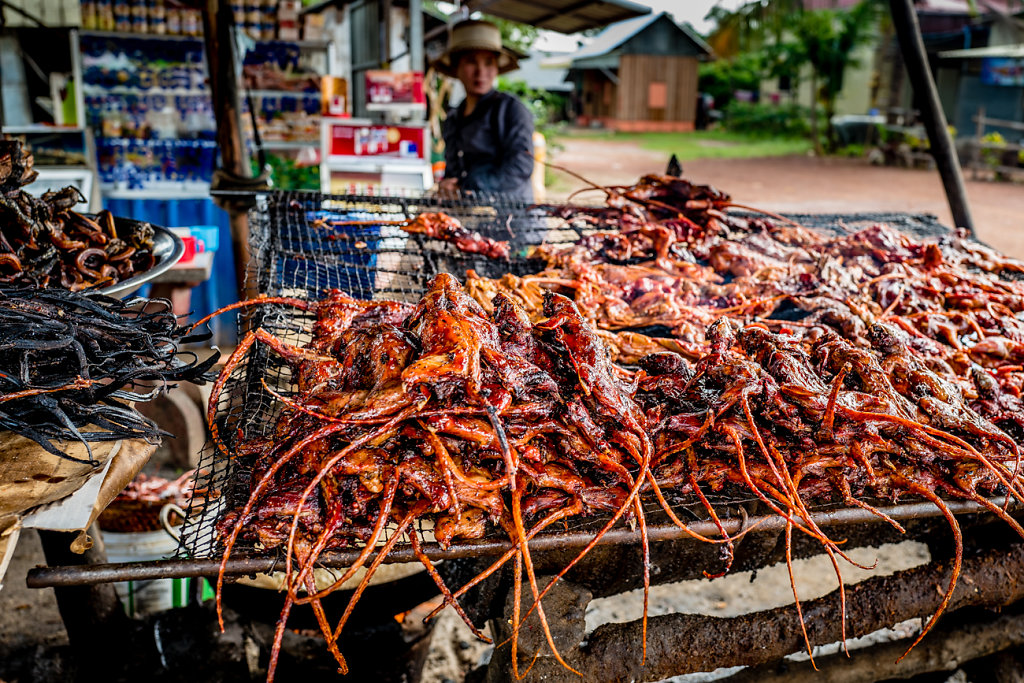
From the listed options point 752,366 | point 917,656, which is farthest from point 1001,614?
point 752,366

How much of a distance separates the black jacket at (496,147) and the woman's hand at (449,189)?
13 centimetres

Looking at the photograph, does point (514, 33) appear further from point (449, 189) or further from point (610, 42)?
point (610, 42)

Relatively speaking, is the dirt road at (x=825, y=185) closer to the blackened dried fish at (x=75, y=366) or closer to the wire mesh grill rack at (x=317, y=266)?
the wire mesh grill rack at (x=317, y=266)

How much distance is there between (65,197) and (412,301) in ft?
5.88

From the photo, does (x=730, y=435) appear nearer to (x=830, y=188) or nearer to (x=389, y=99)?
(x=389, y=99)

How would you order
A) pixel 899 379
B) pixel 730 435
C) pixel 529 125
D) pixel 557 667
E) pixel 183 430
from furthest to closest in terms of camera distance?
pixel 529 125 < pixel 183 430 < pixel 899 379 < pixel 557 667 < pixel 730 435

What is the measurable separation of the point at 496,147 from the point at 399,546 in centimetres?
507

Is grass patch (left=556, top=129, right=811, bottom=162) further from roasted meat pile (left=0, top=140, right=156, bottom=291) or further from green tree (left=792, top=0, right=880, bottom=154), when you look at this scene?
roasted meat pile (left=0, top=140, right=156, bottom=291)

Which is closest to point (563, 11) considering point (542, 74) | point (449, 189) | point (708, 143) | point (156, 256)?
point (449, 189)

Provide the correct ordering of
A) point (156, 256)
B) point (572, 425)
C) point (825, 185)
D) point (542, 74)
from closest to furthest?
point (572, 425) → point (156, 256) → point (825, 185) → point (542, 74)

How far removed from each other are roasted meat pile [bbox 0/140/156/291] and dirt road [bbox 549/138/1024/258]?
10.3 m

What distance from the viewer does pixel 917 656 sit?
3295 millimetres

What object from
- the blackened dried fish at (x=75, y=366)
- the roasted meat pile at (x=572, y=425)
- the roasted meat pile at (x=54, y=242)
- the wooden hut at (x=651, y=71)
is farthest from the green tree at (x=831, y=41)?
the blackened dried fish at (x=75, y=366)

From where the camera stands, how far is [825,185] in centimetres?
1994
